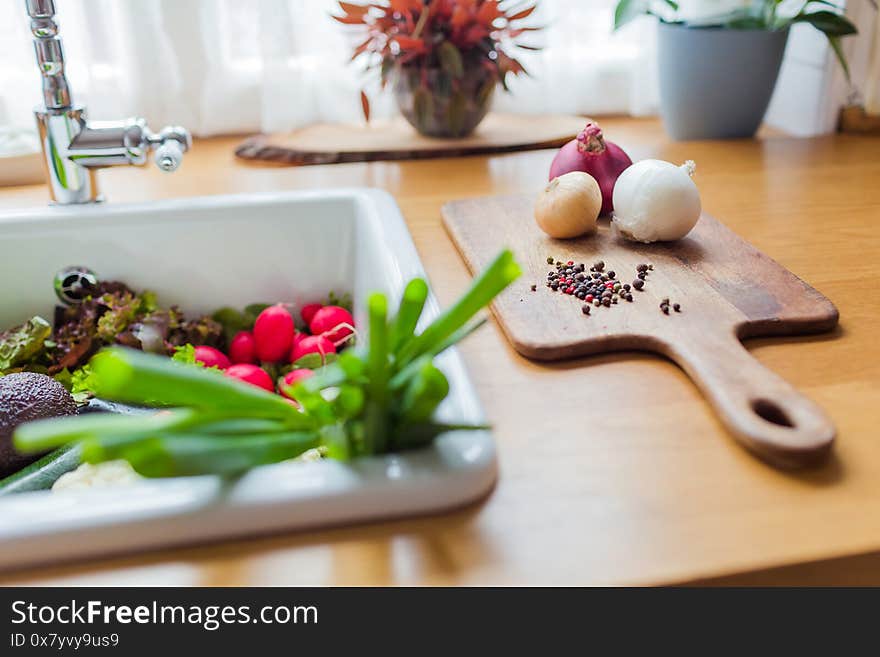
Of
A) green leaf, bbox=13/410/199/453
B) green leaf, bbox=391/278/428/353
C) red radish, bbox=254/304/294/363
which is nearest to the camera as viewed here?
green leaf, bbox=13/410/199/453

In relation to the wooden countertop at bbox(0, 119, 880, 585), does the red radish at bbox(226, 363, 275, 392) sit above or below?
below

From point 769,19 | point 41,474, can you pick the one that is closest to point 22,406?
point 41,474

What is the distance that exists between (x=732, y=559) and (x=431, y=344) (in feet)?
0.70

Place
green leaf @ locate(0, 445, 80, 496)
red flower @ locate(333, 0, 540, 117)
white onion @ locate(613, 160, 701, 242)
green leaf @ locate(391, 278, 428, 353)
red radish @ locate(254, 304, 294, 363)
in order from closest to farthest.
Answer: green leaf @ locate(391, 278, 428, 353), green leaf @ locate(0, 445, 80, 496), white onion @ locate(613, 160, 701, 242), red radish @ locate(254, 304, 294, 363), red flower @ locate(333, 0, 540, 117)

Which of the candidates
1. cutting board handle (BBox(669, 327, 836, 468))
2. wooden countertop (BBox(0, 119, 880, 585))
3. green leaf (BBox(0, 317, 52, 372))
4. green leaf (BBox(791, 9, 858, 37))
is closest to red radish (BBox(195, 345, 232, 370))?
green leaf (BBox(0, 317, 52, 372))

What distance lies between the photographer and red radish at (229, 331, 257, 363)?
998 mm

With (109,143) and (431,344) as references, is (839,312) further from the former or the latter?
(109,143)

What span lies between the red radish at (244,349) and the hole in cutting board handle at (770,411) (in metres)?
0.57

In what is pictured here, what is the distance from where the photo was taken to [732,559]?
0.49 metres

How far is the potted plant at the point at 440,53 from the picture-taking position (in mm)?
1259

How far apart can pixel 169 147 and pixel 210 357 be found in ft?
0.86

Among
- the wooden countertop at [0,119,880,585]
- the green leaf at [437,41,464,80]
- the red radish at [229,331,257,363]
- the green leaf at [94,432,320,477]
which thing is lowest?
the red radish at [229,331,257,363]

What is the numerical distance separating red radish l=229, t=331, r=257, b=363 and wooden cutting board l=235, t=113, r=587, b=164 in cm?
40

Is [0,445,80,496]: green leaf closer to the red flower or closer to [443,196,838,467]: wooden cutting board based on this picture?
[443,196,838,467]: wooden cutting board
